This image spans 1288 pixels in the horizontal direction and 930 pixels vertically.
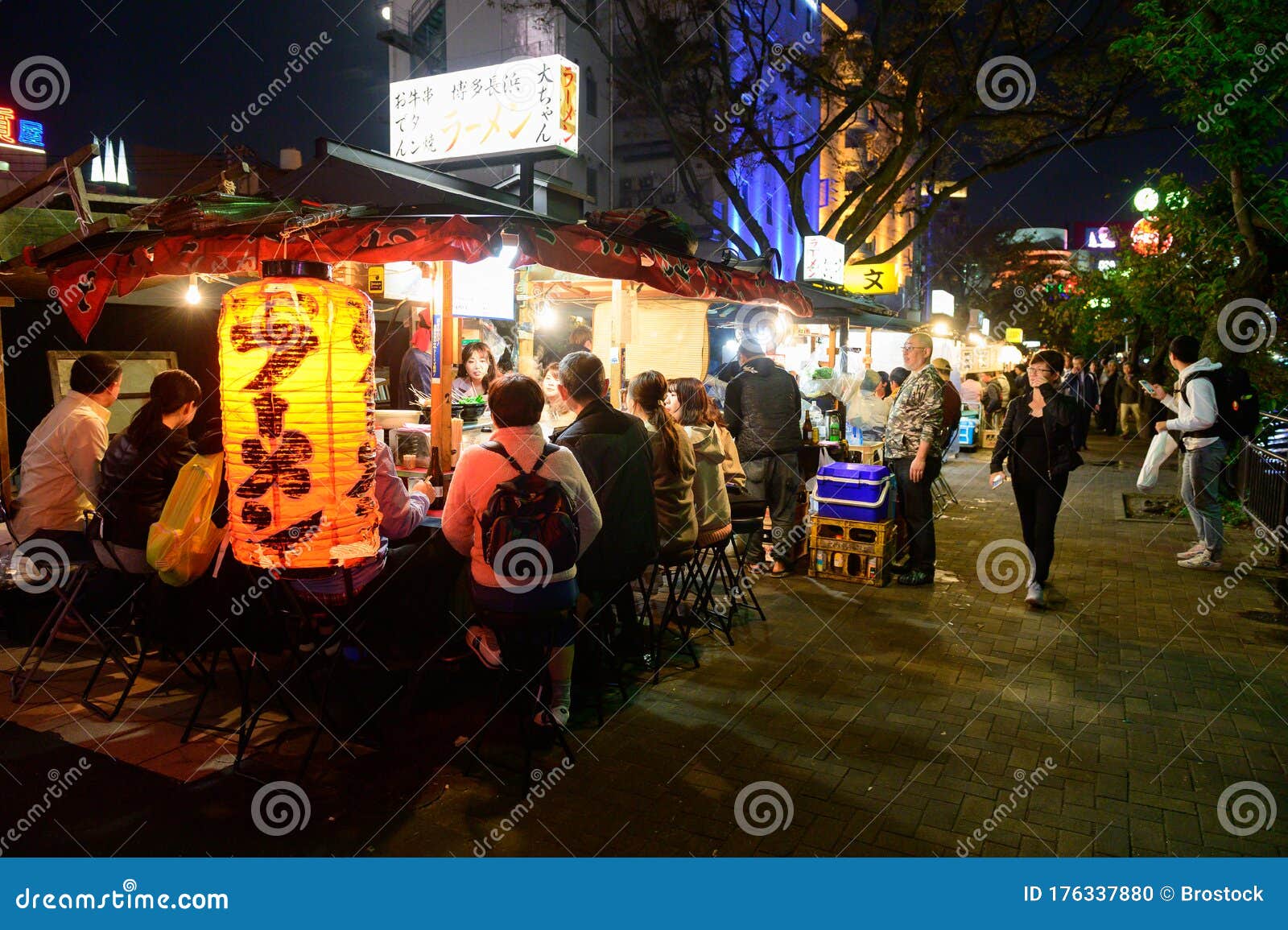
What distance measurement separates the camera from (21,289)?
732cm

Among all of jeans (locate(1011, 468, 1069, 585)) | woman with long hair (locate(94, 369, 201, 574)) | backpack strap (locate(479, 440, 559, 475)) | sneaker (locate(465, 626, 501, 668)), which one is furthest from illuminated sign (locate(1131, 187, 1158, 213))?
woman with long hair (locate(94, 369, 201, 574))

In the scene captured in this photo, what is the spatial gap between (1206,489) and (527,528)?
26.4ft

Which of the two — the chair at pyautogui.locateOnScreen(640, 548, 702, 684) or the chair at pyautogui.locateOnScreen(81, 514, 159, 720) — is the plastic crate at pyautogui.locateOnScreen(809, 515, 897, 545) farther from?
the chair at pyautogui.locateOnScreen(81, 514, 159, 720)

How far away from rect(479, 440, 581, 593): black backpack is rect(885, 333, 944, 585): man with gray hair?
4836 mm

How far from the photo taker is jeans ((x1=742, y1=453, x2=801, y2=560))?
28.0 ft

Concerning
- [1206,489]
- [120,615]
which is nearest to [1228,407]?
[1206,489]

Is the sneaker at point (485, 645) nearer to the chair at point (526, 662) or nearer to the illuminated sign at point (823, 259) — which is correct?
the chair at point (526, 662)

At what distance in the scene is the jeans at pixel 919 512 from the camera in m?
8.14

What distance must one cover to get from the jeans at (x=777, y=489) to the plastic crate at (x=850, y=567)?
36cm

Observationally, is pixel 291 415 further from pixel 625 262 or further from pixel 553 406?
pixel 553 406

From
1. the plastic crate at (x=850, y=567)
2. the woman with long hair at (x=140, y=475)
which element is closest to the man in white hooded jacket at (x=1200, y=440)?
the plastic crate at (x=850, y=567)

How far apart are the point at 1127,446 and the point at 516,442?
22634mm

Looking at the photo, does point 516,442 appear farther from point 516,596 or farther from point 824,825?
point 824,825

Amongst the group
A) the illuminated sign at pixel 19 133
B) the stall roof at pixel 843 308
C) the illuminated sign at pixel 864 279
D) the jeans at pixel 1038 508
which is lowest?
the jeans at pixel 1038 508
